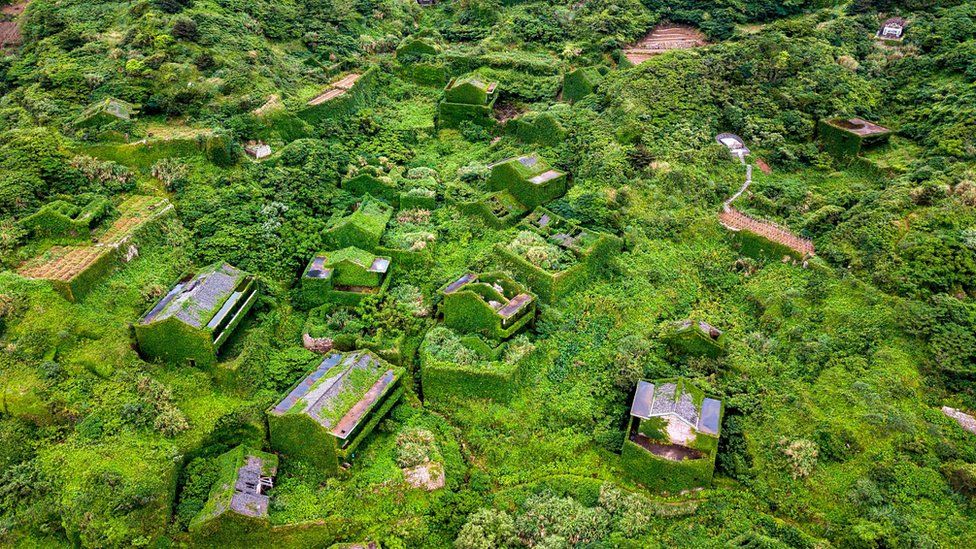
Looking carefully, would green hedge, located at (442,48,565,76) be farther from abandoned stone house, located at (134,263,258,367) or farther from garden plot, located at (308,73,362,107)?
abandoned stone house, located at (134,263,258,367)

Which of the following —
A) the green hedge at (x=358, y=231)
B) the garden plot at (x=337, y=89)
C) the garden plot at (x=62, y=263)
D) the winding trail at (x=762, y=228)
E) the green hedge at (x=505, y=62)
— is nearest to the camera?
the garden plot at (x=62, y=263)

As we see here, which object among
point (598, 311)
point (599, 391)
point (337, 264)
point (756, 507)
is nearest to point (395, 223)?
point (337, 264)

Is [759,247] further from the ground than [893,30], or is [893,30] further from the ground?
[893,30]

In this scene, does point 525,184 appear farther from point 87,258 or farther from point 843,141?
point 87,258

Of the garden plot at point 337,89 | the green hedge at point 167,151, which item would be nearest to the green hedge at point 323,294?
the green hedge at point 167,151

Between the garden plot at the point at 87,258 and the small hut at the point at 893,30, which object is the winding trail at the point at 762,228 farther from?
the garden plot at the point at 87,258

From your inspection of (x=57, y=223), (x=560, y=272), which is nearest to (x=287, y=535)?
(x=560, y=272)
